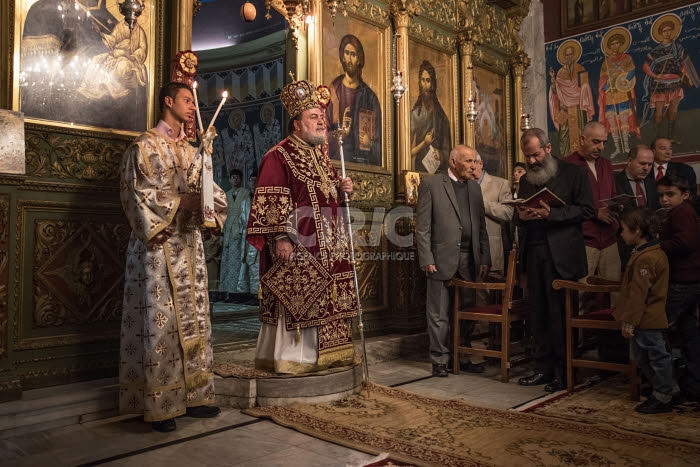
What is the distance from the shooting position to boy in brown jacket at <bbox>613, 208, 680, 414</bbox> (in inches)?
151

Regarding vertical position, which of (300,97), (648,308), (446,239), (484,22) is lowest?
(648,308)

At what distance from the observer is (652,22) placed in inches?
334

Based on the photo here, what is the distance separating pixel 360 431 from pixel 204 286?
4.58 feet

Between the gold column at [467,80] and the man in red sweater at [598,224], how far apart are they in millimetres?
2219

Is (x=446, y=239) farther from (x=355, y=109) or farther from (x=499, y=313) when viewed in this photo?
(x=355, y=109)

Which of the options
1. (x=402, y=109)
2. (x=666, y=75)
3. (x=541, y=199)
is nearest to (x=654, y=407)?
(x=541, y=199)

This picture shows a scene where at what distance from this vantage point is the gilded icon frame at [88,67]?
3.94 metres

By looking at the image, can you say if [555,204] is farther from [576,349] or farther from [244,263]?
[244,263]

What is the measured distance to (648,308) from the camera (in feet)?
12.6

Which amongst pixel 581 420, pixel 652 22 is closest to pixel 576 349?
pixel 581 420

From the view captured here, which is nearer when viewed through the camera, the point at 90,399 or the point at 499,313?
the point at 90,399

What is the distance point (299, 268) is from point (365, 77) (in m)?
3.00

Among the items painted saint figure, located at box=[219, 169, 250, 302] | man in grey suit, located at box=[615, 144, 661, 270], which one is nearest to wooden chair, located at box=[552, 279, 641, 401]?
man in grey suit, located at box=[615, 144, 661, 270]

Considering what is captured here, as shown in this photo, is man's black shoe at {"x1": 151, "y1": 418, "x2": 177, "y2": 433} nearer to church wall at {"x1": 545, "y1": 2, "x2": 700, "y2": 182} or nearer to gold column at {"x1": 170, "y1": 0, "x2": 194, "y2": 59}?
gold column at {"x1": 170, "y1": 0, "x2": 194, "y2": 59}
